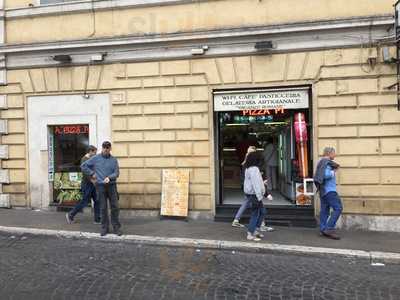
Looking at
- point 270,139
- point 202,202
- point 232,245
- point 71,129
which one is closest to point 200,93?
point 270,139

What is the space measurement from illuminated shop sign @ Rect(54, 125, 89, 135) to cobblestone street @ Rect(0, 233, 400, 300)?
13.3ft

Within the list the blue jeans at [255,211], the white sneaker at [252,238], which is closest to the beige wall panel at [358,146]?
the blue jeans at [255,211]

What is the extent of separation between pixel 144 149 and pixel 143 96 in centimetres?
122

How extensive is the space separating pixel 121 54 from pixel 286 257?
623 cm

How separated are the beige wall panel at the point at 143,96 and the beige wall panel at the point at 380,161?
4.69 metres

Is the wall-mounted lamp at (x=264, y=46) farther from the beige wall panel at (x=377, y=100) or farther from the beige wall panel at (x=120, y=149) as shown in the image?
the beige wall panel at (x=120, y=149)

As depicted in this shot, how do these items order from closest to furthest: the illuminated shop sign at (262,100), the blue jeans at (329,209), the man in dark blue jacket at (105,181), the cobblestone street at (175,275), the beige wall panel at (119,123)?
the cobblestone street at (175,275) < the blue jeans at (329,209) < the man in dark blue jacket at (105,181) < the illuminated shop sign at (262,100) < the beige wall panel at (119,123)

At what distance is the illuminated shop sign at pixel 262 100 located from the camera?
11.3 meters

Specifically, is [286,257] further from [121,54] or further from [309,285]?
[121,54]

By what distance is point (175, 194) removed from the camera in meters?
11.7

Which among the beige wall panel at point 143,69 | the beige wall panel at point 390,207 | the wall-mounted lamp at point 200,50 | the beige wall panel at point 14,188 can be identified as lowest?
the beige wall panel at point 390,207

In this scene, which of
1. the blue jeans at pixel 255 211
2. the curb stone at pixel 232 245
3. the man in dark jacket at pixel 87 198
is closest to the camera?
the curb stone at pixel 232 245

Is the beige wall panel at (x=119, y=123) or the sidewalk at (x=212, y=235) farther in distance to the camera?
the beige wall panel at (x=119, y=123)

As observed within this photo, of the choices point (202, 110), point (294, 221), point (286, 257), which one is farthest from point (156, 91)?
point (286, 257)
